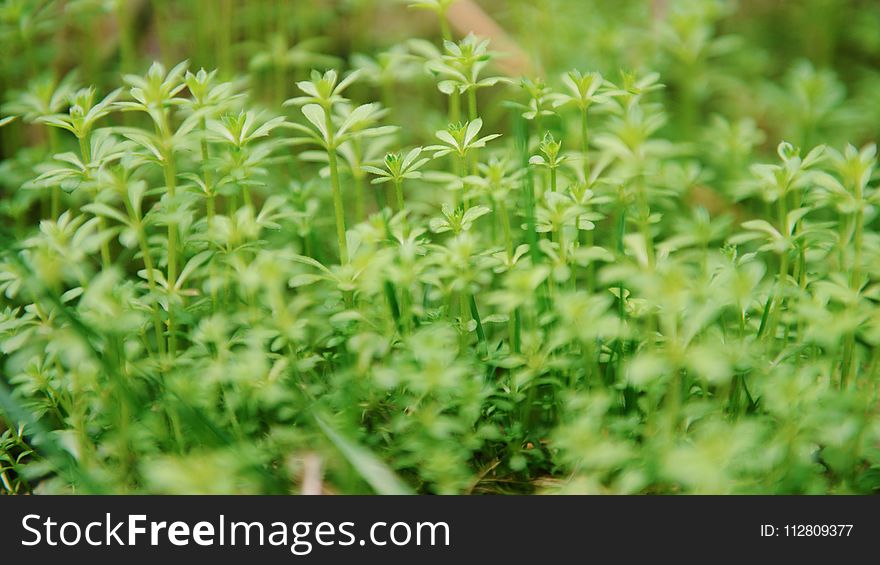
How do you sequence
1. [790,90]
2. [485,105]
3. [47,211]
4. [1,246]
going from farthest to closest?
[485,105] < [790,90] < [47,211] < [1,246]

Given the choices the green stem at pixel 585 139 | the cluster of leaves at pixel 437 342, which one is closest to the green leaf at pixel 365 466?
the cluster of leaves at pixel 437 342

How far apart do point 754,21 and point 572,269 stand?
209 cm

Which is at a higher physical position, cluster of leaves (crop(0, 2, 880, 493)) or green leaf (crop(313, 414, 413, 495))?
cluster of leaves (crop(0, 2, 880, 493))

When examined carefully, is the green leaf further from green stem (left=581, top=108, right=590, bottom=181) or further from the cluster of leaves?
green stem (left=581, top=108, right=590, bottom=181)

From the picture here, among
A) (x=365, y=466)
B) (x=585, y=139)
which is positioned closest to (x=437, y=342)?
(x=365, y=466)

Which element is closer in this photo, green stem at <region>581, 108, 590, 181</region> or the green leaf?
the green leaf

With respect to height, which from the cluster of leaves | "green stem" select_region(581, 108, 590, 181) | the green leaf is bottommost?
the green leaf

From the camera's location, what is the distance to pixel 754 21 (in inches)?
124

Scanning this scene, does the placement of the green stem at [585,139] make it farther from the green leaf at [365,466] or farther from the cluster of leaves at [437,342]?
the green leaf at [365,466]

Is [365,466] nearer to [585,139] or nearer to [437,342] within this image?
[437,342]

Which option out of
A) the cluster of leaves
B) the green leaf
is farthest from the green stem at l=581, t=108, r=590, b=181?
the green leaf
